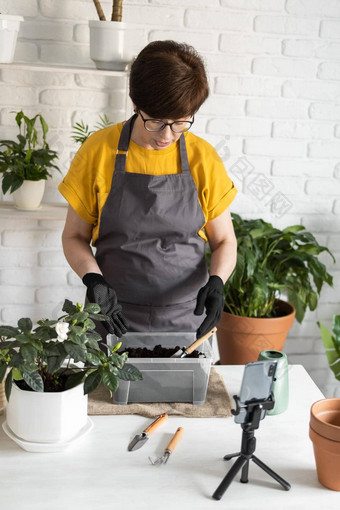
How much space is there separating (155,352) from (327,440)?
502 millimetres

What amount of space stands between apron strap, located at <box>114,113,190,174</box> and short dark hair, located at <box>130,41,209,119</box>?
0.27 meters

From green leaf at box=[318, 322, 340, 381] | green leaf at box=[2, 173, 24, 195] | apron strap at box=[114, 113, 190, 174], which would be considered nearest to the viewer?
apron strap at box=[114, 113, 190, 174]

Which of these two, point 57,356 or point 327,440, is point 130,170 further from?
point 327,440

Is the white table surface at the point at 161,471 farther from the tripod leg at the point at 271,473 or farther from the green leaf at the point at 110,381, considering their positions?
the green leaf at the point at 110,381

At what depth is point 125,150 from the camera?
2.09 metres

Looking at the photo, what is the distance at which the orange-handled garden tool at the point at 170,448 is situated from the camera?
4.52 feet

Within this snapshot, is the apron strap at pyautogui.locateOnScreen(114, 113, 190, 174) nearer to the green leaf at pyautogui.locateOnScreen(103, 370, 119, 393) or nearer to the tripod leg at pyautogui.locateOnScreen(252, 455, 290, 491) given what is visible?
the green leaf at pyautogui.locateOnScreen(103, 370, 119, 393)

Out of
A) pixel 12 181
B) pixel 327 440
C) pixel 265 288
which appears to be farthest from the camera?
pixel 265 288

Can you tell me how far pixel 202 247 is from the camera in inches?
87.7

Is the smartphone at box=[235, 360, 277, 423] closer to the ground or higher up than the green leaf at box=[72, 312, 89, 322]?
closer to the ground

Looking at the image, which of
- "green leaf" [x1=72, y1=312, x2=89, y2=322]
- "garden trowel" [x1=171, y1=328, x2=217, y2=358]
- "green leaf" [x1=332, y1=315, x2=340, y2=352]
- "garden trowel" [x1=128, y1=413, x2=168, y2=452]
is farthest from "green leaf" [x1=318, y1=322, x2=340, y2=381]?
"green leaf" [x1=72, y1=312, x2=89, y2=322]

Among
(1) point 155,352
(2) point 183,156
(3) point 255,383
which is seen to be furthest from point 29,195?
(3) point 255,383

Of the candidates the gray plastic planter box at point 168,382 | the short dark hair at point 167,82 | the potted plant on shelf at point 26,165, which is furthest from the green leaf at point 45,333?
the potted plant on shelf at point 26,165

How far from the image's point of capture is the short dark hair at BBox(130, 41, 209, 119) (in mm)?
1750
